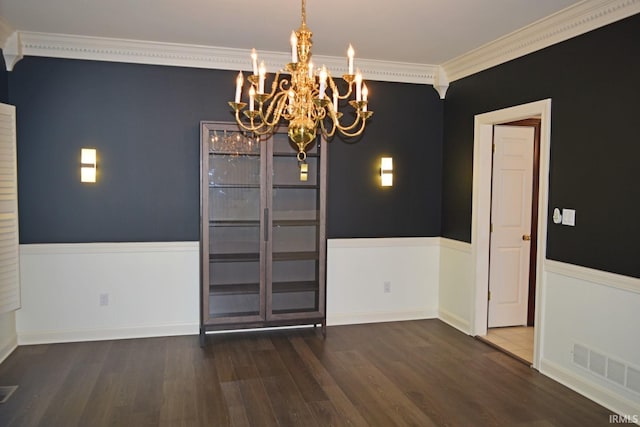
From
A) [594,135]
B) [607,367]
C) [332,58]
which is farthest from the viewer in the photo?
[332,58]

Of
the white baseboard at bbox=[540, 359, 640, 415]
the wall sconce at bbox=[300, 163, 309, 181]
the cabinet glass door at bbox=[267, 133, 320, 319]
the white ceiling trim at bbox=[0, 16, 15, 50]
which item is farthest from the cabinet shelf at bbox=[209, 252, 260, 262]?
the white baseboard at bbox=[540, 359, 640, 415]

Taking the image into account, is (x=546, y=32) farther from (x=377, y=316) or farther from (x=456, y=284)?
(x=377, y=316)

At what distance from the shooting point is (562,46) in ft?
12.7

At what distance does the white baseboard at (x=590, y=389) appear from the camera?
10.7 feet

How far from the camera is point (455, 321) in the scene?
530 cm

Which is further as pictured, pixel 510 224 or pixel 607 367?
pixel 510 224

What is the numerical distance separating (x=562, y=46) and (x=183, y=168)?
355 cm

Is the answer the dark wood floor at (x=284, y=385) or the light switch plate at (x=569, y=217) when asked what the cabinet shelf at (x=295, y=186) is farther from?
the light switch plate at (x=569, y=217)

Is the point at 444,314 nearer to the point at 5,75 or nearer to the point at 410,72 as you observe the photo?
the point at 410,72

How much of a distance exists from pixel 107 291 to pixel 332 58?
3.24 metres

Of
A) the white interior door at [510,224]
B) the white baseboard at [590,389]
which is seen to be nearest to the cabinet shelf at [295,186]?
the white interior door at [510,224]

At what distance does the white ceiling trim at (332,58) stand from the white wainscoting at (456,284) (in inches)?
70.4

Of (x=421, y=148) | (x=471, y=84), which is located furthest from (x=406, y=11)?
(x=421, y=148)

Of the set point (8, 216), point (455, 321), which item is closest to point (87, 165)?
point (8, 216)
